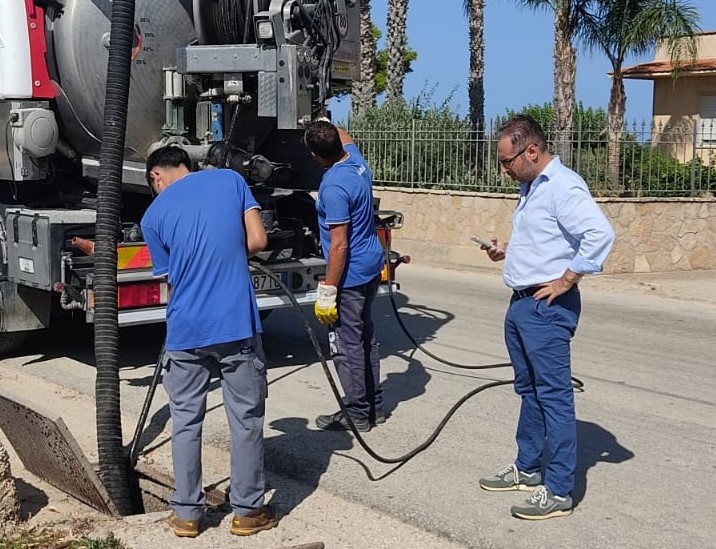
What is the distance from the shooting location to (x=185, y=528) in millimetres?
4785

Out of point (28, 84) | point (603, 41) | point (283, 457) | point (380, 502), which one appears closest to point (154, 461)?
point (283, 457)

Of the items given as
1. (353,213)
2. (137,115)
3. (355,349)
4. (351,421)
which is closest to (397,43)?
(137,115)

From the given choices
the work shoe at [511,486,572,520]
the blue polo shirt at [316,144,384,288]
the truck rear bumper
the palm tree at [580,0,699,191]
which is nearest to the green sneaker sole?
the work shoe at [511,486,572,520]

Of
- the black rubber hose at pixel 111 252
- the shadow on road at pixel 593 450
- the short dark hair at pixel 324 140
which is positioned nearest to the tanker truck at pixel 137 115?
the short dark hair at pixel 324 140

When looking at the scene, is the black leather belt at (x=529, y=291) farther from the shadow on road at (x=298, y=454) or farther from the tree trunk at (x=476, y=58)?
the tree trunk at (x=476, y=58)

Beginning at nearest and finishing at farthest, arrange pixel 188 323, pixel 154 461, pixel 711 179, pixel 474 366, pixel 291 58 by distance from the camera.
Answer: pixel 188 323, pixel 154 461, pixel 291 58, pixel 474 366, pixel 711 179

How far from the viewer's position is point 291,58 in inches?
294

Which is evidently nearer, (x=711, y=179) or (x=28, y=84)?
(x=28, y=84)

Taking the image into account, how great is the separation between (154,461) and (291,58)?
3.07m

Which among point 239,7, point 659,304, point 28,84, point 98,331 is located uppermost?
point 239,7

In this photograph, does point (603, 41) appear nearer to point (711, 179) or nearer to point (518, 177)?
point (711, 179)

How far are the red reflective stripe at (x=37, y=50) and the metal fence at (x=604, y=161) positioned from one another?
28.4 ft

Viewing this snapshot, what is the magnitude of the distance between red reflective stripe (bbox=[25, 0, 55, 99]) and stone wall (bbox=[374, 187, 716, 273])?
8615 millimetres

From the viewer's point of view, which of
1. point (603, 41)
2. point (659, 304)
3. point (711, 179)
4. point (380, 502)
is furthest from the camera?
point (603, 41)
